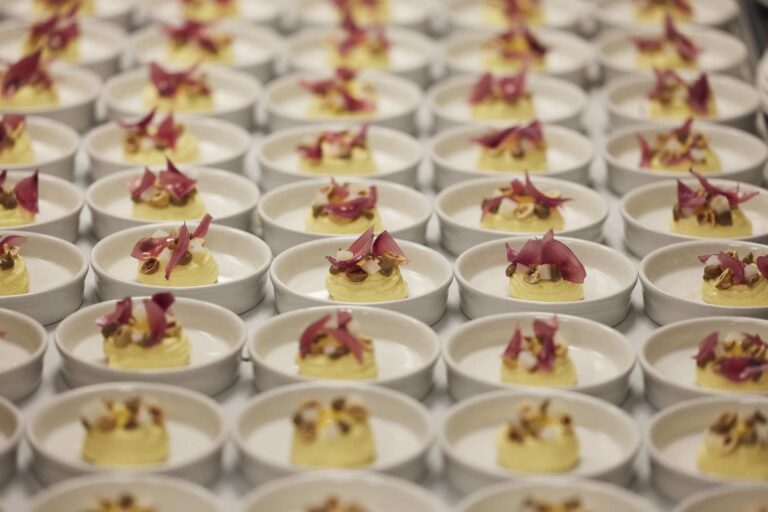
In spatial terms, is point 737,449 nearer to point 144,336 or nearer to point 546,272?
point 546,272

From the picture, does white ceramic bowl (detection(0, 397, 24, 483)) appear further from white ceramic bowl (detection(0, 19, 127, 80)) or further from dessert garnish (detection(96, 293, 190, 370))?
white ceramic bowl (detection(0, 19, 127, 80))

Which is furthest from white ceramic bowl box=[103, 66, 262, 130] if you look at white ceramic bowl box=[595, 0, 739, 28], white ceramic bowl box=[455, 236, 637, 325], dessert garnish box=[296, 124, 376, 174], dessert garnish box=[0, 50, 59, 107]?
white ceramic bowl box=[595, 0, 739, 28]

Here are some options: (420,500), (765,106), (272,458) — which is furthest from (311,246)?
(765,106)

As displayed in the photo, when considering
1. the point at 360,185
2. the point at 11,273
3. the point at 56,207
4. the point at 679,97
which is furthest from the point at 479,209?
the point at 11,273

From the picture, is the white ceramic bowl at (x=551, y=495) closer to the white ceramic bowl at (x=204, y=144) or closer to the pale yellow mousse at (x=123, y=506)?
the pale yellow mousse at (x=123, y=506)

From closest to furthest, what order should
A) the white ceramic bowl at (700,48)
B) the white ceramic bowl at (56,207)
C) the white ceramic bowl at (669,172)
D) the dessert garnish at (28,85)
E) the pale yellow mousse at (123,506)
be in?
the pale yellow mousse at (123,506), the white ceramic bowl at (56,207), the white ceramic bowl at (669,172), the dessert garnish at (28,85), the white ceramic bowl at (700,48)

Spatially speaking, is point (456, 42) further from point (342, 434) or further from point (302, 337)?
point (342, 434)

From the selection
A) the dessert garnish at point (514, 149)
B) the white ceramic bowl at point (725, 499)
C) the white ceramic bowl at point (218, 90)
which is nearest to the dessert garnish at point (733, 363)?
the white ceramic bowl at point (725, 499)
